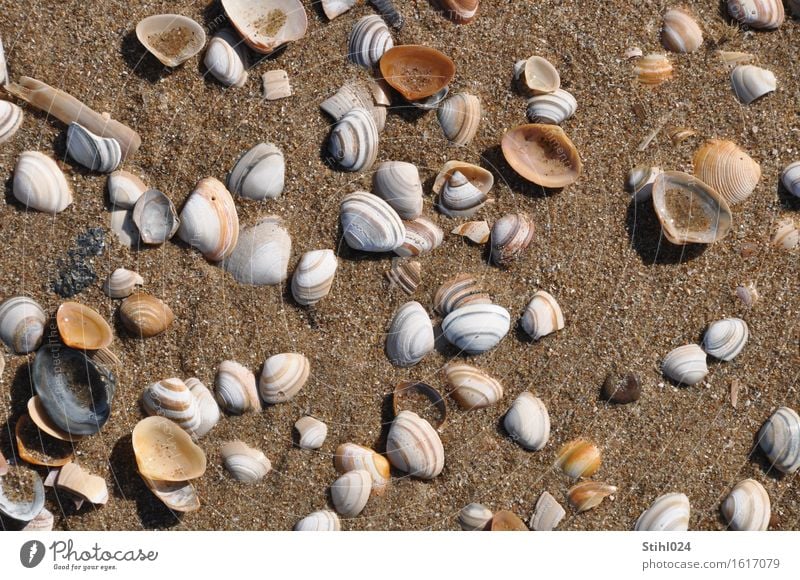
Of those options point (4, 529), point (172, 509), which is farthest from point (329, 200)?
point (4, 529)

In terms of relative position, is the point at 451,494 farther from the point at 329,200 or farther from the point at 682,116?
the point at 682,116

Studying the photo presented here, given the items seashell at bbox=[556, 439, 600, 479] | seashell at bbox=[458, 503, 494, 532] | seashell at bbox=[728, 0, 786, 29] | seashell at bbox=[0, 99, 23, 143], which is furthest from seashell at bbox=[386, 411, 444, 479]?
seashell at bbox=[728, 0, 786, 29]

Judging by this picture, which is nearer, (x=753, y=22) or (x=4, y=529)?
(x=4, y=529)

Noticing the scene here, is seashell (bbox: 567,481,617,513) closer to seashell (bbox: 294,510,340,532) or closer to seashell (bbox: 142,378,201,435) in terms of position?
seashell (bbox: 294,510,340,532)

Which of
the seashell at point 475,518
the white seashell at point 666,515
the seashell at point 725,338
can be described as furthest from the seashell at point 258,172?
the white seashell at point 666,515

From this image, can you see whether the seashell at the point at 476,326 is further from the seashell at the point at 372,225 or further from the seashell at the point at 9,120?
the seashell at the point at 9,120

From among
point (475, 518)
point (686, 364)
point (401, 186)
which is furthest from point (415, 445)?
point (686, 364)
